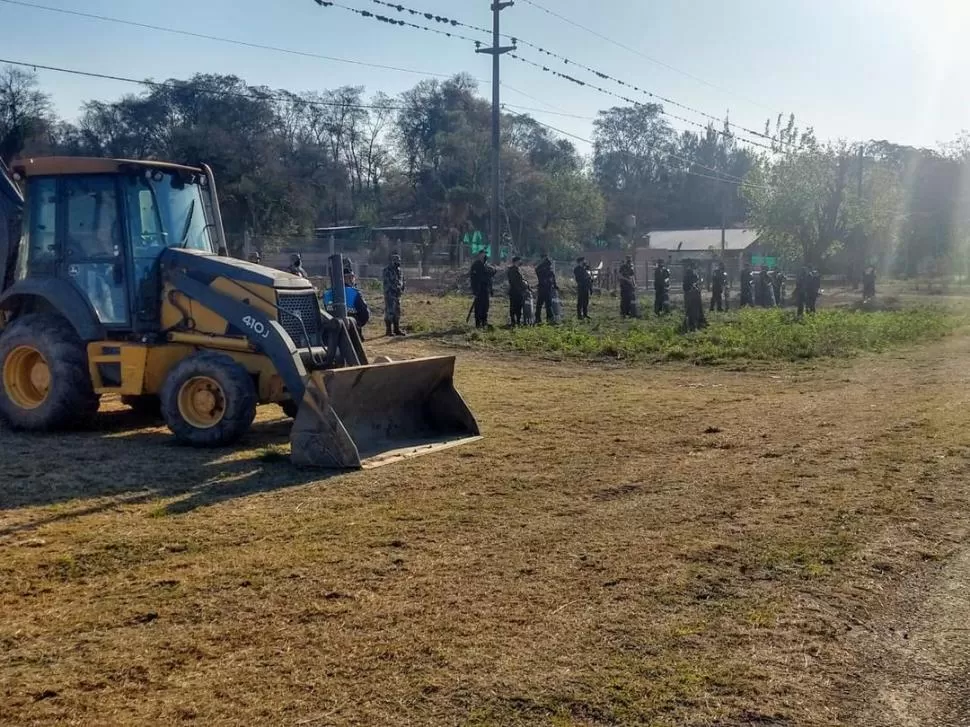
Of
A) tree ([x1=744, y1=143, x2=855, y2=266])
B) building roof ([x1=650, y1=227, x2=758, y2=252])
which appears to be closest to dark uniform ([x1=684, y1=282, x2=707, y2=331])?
tree ([x1=744, y1=143, x2=855, y2=266])

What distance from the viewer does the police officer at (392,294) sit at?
21969 mm

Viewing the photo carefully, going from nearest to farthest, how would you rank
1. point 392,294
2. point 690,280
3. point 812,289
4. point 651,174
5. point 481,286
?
point 392,294
point 481,286
point 690,280
point 812,289
point 651,174

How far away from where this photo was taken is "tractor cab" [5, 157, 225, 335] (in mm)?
10258

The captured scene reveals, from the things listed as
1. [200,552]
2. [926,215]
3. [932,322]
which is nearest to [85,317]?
[200,552]

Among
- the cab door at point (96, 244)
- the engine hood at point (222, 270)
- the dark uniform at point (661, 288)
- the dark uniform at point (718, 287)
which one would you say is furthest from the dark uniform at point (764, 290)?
the cab door at point (96, 244)

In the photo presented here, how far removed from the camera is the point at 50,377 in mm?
10188

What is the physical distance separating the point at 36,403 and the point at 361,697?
7.45 meters

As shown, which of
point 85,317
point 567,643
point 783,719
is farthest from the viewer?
point 85,317

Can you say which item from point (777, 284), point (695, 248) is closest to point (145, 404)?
point (777, 284)

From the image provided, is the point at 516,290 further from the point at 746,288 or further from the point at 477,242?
the point at 477,242

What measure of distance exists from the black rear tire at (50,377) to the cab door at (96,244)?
17.3 inches

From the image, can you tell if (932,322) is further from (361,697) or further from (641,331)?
(361,697)

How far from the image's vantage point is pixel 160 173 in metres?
10.5

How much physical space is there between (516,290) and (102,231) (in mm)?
14762
